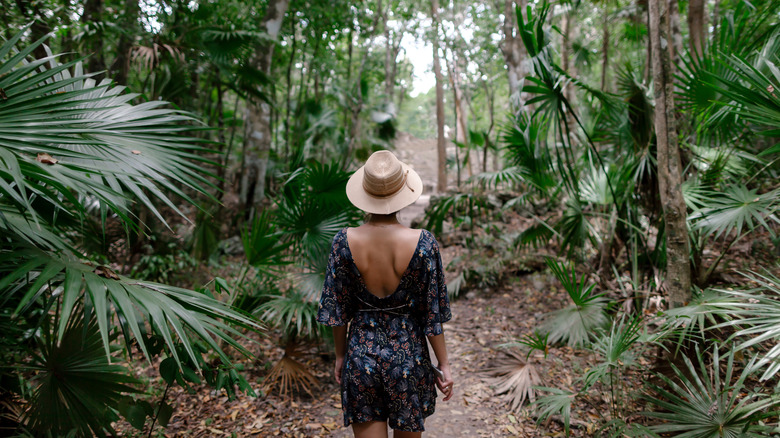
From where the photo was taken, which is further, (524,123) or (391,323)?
(524,123)

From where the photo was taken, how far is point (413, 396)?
2.03 metres

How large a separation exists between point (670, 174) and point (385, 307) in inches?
98.4

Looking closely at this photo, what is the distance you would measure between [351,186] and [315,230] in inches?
74.4

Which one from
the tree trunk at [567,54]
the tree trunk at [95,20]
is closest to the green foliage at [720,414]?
the tree trunk at [95,20]

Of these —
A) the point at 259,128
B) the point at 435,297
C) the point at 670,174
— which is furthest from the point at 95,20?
the point at 670,174

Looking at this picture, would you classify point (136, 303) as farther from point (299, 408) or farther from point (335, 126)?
point (335, 126)

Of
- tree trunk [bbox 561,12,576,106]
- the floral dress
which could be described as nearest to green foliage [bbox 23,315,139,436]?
the floral dress

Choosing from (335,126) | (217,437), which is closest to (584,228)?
Answer: (217,437)

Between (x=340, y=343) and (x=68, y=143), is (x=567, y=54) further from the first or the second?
(x=68, y=143)

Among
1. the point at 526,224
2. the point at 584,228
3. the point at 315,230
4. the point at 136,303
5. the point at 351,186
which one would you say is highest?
the point at 351,186

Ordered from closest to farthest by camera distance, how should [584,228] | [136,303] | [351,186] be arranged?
[136,303] < [351,186] < [584,228]

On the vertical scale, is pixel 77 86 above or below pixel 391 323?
above

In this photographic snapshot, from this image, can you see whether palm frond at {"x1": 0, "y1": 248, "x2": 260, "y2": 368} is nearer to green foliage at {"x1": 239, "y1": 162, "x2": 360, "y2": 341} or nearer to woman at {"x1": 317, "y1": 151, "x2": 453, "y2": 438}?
woman at {"x1": 317, "y1": 151, "x2": 453, "y2": 438}

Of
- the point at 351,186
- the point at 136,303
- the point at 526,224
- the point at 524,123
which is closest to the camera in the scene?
the point at 136,303
